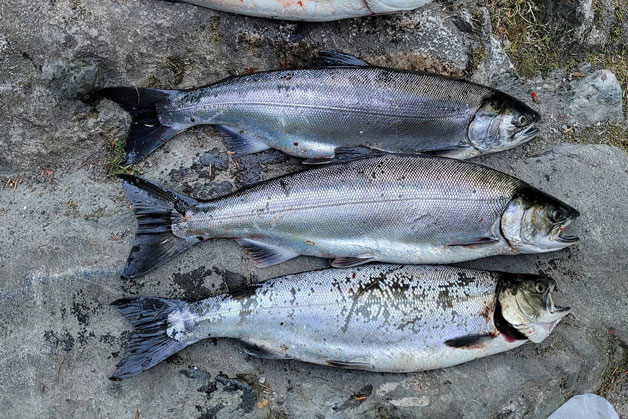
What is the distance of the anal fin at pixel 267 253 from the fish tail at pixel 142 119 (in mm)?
1059

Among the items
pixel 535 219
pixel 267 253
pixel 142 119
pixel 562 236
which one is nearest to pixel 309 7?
pixel 142 119

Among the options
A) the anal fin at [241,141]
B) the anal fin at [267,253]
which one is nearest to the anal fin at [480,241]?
the anal fin at [267,253]

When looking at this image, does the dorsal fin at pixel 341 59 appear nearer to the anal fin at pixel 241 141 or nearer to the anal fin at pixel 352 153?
the anal fin at pixel 352 153

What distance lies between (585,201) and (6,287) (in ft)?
14.7

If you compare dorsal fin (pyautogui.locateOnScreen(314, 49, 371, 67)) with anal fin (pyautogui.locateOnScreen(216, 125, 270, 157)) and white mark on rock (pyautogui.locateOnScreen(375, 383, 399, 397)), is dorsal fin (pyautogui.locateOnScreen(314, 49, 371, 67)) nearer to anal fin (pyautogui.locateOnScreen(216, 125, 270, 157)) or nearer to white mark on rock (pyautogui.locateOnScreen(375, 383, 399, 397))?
anal fin (pyautogui.locateOnScreen(216, 125, 270, 157))

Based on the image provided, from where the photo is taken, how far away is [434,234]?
387 centimetres

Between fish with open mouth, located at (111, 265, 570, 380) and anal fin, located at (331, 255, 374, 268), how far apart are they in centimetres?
15

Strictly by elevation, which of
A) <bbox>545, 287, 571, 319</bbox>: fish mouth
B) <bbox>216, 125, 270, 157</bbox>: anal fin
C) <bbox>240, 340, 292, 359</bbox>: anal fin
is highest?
<bbox>216, 125, 270, 157</bbox>: anal fin

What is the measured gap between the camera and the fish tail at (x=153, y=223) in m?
3.81

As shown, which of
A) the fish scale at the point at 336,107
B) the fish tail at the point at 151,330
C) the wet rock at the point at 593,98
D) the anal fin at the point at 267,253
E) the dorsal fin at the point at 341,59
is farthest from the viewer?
the wet rock at the point at 593,98

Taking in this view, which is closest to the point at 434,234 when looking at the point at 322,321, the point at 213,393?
the point at 322,321

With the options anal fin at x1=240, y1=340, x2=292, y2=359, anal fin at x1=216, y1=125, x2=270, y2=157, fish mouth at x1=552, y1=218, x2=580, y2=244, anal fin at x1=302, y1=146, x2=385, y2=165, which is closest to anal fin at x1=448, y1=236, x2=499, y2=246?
fish mouth at x1=552, y1=218, x2=580, y2=244

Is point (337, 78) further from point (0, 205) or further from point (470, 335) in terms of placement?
point (0, 205)

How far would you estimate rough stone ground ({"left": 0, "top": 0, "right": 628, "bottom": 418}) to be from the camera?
12.4 feet
